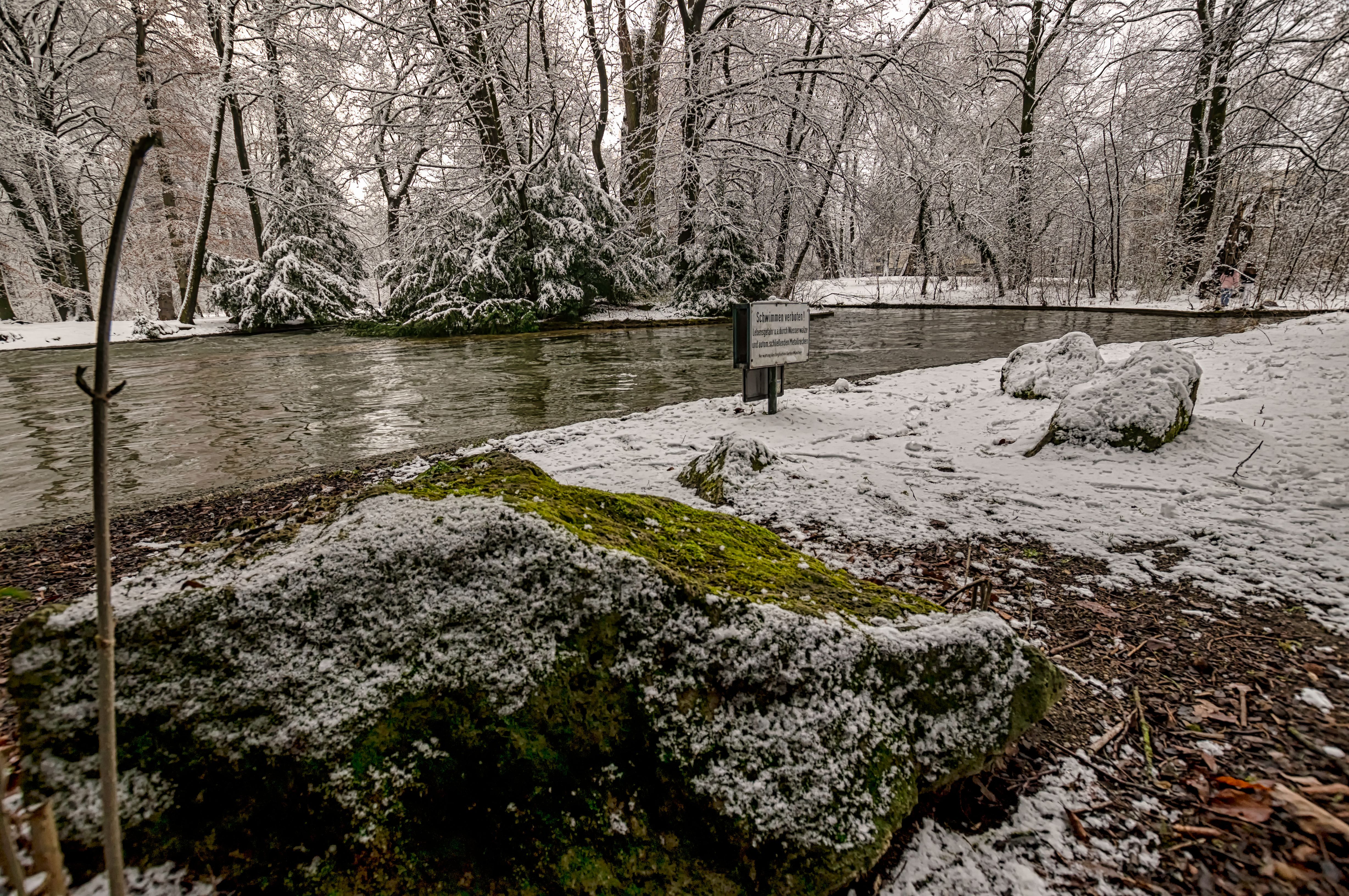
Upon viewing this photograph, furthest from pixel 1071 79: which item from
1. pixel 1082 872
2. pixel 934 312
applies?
pixel 1082 872

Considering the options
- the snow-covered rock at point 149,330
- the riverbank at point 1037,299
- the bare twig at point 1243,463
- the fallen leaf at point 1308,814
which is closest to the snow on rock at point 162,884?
the fallen leaf at point 1308,814

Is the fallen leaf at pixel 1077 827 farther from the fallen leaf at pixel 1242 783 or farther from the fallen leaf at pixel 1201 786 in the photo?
the fallen leaf at pixel 1242 783

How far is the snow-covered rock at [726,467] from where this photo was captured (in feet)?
11.3

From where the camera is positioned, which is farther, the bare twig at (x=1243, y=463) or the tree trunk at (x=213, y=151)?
the tree trunk at (x=213, y=151)

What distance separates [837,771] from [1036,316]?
15.4m

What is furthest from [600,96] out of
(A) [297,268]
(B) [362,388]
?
(B) [362,388]

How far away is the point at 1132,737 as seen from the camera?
1683mm

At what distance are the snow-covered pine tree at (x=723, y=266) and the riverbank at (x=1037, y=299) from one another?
3507mm

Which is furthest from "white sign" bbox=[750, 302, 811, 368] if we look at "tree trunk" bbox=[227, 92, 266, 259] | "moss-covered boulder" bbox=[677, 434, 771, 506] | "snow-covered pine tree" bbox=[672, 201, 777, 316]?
"tree trunk" bbox=[227, 92, 266, 259]

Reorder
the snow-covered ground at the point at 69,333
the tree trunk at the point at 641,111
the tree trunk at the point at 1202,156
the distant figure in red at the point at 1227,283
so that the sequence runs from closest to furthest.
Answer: the tree trunk at the point at 1202,156, the distant figure in red at the point at 1227,283, the tree trunk at the point at 641,111, the snow-covered ground at the point at 69,333

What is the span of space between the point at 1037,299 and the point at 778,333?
55.4ft

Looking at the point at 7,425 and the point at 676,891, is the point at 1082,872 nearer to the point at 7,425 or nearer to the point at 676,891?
the point at 676,891

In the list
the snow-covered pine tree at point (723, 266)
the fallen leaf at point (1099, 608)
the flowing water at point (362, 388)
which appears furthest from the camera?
the snow-covered pine tree at point (723, 266)

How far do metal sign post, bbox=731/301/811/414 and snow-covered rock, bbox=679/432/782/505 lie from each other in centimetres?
103
